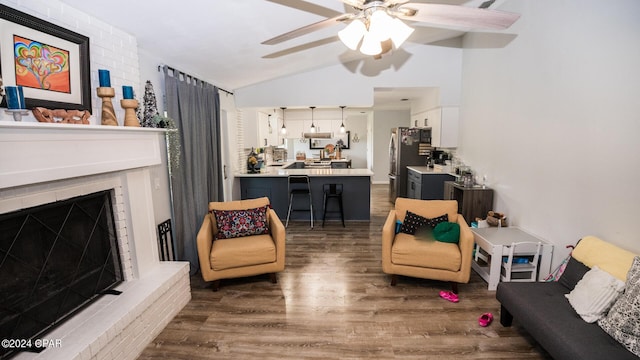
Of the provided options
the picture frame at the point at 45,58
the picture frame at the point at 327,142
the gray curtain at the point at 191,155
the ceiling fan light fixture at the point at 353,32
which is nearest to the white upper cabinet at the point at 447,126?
the ceiling fan light fixture at the point at 353,32

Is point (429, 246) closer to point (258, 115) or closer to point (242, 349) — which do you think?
point (242, 349)

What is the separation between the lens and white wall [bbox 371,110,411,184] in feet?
28.2

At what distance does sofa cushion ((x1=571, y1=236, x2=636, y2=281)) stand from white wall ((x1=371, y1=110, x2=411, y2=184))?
668cm

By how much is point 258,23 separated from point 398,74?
9.59 feet

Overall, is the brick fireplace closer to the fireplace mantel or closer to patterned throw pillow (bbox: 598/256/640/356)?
the fireplace mantel

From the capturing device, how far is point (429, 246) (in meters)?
2.81

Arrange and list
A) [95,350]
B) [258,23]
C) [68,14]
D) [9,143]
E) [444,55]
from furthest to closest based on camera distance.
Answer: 1. [444,55]
2. [258,23]
3. [68,14]
4. [95,350]
5. [9,143]

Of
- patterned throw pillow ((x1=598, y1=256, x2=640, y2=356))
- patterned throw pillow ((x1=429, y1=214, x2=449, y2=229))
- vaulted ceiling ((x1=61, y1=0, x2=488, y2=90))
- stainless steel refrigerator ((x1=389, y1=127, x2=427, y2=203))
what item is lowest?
patterned throw pillow ((x1=598, y1=256, x2=640, y2=356))

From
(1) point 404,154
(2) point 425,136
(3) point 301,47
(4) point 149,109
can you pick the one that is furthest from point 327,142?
(4) point 149,109

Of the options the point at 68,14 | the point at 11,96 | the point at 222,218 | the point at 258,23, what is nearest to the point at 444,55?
the point at 258,23

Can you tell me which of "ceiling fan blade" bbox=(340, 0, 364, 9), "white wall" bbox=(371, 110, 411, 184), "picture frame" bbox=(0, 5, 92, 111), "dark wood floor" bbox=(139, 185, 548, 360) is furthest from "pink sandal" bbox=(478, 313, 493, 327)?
"white wall" bbox=(371, 110, 411, 184)

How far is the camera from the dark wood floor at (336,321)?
2.08m

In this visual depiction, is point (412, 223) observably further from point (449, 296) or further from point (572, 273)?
point (572, 273)

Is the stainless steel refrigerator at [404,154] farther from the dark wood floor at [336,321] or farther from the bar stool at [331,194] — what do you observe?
the dark wood floor at [336,321]
